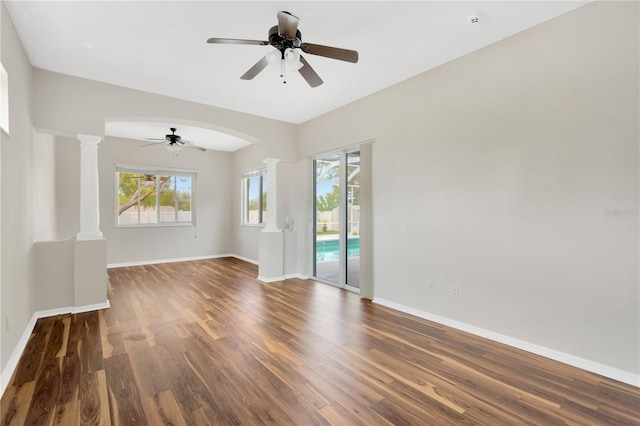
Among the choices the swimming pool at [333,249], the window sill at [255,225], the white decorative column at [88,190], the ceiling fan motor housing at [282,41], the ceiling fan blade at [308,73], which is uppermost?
the ceiling fan motor housing at [282,41]

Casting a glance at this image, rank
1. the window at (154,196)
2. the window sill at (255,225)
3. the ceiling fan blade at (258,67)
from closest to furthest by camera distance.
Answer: the ceiling fan blade at (258,67) → the window at (154,196) → the window sill at (255,225)

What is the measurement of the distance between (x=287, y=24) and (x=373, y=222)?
280 cm

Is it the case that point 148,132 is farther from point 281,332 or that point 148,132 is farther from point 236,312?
point 281,332

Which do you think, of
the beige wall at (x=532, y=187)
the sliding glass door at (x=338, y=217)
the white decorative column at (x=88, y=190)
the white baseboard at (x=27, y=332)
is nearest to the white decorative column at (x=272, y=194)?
the sliding glass door at (x=338, y=217)

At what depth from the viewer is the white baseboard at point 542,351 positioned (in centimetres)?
236

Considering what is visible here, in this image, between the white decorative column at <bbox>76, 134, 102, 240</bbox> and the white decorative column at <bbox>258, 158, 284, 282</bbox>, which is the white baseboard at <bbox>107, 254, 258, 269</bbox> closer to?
the white decorative column at <bbox>258, 158, 284, 282</bbox>

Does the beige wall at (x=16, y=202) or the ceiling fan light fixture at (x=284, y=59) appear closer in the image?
the beige wall at (x=16, y=202)

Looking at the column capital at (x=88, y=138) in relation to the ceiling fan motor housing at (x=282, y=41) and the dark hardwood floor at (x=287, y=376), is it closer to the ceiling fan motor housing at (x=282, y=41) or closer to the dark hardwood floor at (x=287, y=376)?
the dark hardwood floor at (x=287, y=376)

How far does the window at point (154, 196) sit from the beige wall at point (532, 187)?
582 cm

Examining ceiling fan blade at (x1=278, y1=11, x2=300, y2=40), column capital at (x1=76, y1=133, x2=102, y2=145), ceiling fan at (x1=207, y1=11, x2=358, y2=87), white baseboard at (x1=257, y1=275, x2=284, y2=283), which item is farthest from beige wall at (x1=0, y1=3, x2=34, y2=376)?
white baseboard at (x1=257, y1=275, x2=284, y2=283)

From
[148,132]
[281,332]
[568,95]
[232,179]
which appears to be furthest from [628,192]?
[232,179]

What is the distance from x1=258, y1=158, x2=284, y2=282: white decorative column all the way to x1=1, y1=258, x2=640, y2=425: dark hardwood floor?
1.70 meters

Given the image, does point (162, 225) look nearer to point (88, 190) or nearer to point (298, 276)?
point (88, 190)

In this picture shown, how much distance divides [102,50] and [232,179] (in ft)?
17.6
